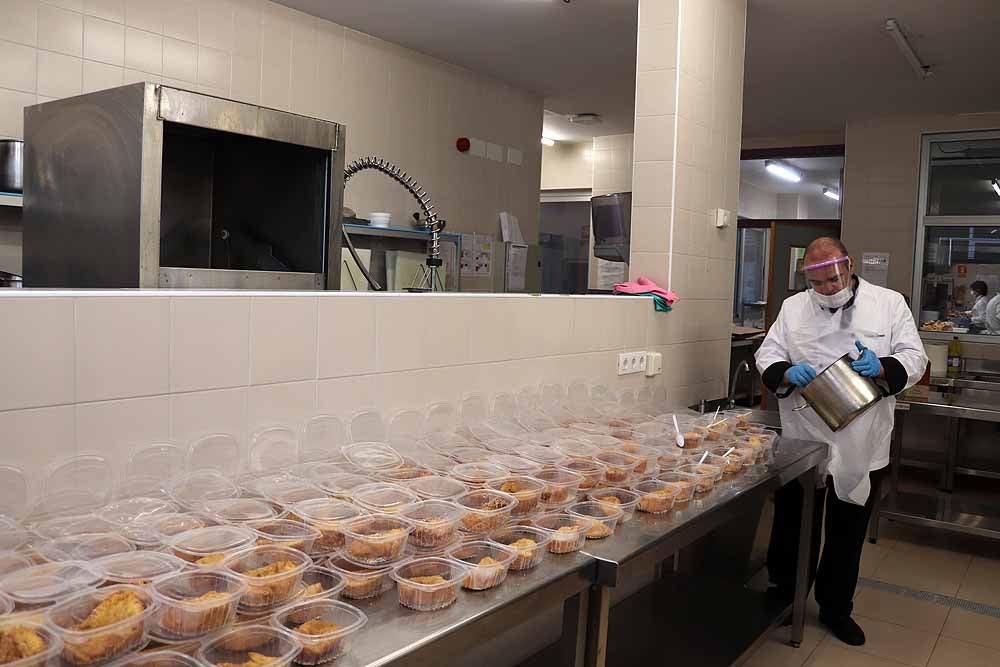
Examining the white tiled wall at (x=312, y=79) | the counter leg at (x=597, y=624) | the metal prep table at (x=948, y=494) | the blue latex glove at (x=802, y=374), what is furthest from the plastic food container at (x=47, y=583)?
the metal prep table at (x=948, y=494)

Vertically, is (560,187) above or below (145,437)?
above

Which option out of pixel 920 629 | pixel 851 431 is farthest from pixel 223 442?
pixel 920 629

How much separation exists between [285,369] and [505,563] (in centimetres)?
76

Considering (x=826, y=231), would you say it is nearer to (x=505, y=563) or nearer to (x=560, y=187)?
(x=560, y=187)

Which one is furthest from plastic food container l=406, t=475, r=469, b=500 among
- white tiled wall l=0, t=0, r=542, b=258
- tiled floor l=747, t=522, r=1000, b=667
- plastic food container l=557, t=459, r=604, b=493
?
white tiled wall l=0, t=0, r=542, b=258

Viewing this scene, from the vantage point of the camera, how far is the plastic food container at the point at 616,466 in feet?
6.75

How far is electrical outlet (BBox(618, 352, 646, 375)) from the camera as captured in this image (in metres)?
3.19

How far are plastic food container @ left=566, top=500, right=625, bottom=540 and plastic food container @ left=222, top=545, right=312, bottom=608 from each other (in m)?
0.66

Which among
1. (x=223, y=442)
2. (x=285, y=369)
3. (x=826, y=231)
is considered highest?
(x=826, y=231)

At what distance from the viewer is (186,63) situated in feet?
14.2

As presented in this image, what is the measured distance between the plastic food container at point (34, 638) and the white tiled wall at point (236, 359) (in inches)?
21.3

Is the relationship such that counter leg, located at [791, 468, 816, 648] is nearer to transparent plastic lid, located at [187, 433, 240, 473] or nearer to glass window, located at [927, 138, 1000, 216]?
transparent plastic lid, located at [187, 433, 240, 473]

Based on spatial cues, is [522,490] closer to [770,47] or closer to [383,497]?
[383,497]

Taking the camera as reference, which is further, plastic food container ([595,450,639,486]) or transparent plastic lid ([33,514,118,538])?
plastic food container ([595,450,639,486])
